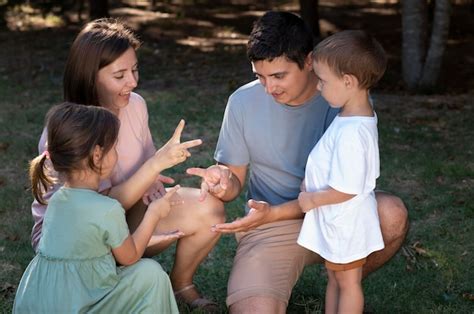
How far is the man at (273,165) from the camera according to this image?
3416mm

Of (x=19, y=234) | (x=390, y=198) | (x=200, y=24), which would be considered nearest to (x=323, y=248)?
(x=390, y=198)

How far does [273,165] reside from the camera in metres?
3.64

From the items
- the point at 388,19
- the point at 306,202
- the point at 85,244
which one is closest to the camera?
the point at 85,244

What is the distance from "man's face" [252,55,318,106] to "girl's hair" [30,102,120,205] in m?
0.73

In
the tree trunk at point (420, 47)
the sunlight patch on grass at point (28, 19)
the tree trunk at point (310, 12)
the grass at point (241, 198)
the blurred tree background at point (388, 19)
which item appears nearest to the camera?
the grass at point (241, 198)

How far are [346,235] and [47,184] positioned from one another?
3.98ft

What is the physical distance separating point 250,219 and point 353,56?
2.61 ft

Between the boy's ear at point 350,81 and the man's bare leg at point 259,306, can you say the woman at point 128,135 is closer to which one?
the man's bare leg at point 259,306

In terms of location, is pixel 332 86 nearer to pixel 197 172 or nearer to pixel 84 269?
pixel 197 172

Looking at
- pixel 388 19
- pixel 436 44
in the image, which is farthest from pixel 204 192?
pixel 388 19

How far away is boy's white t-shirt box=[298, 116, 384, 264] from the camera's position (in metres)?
3.10

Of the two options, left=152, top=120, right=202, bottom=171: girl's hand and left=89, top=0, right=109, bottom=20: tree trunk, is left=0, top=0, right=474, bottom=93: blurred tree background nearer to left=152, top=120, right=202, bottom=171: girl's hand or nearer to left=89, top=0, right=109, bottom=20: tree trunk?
left=89, top=0, right=109, bottom=20: tree trunk

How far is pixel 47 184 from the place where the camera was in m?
3.24

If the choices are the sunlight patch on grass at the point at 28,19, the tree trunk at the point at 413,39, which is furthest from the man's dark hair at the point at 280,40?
the sunlight patch on grass at the point at 28,19
